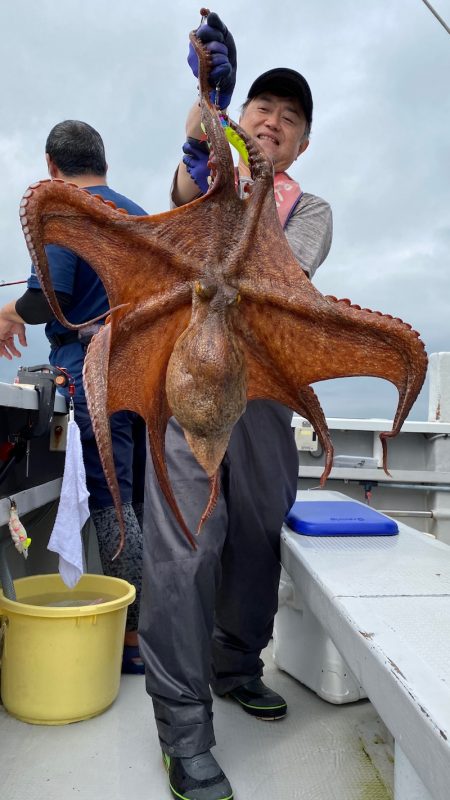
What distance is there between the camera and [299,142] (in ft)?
7.07

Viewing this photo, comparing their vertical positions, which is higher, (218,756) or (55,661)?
(55,661)

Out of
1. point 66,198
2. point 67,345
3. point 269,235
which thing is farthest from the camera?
point 67,345

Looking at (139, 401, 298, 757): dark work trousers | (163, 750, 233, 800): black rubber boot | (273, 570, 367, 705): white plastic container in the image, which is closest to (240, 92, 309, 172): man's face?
(139, 401, 298, 757): dark work trousers

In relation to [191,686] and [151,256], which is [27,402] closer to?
[191,686]

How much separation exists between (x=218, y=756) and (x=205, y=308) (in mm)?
2038

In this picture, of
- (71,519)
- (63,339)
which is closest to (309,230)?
(63,339)

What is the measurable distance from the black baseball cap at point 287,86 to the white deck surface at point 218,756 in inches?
98.6

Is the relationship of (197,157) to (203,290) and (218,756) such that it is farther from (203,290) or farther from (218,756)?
(218,756)

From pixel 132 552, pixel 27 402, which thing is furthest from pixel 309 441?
pixel 27 402

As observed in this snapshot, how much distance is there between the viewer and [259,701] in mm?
2754

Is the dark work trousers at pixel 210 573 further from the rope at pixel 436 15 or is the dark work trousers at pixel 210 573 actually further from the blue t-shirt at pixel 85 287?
the rope at pixel 436 15

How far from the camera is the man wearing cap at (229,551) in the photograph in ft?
6.89

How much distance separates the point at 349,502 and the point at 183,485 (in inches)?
54.6

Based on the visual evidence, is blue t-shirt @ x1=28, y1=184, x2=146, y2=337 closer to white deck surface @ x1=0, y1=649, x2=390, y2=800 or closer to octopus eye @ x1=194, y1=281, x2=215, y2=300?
octopus eye @ x1=194, y1=281, x2=215, y2=300
